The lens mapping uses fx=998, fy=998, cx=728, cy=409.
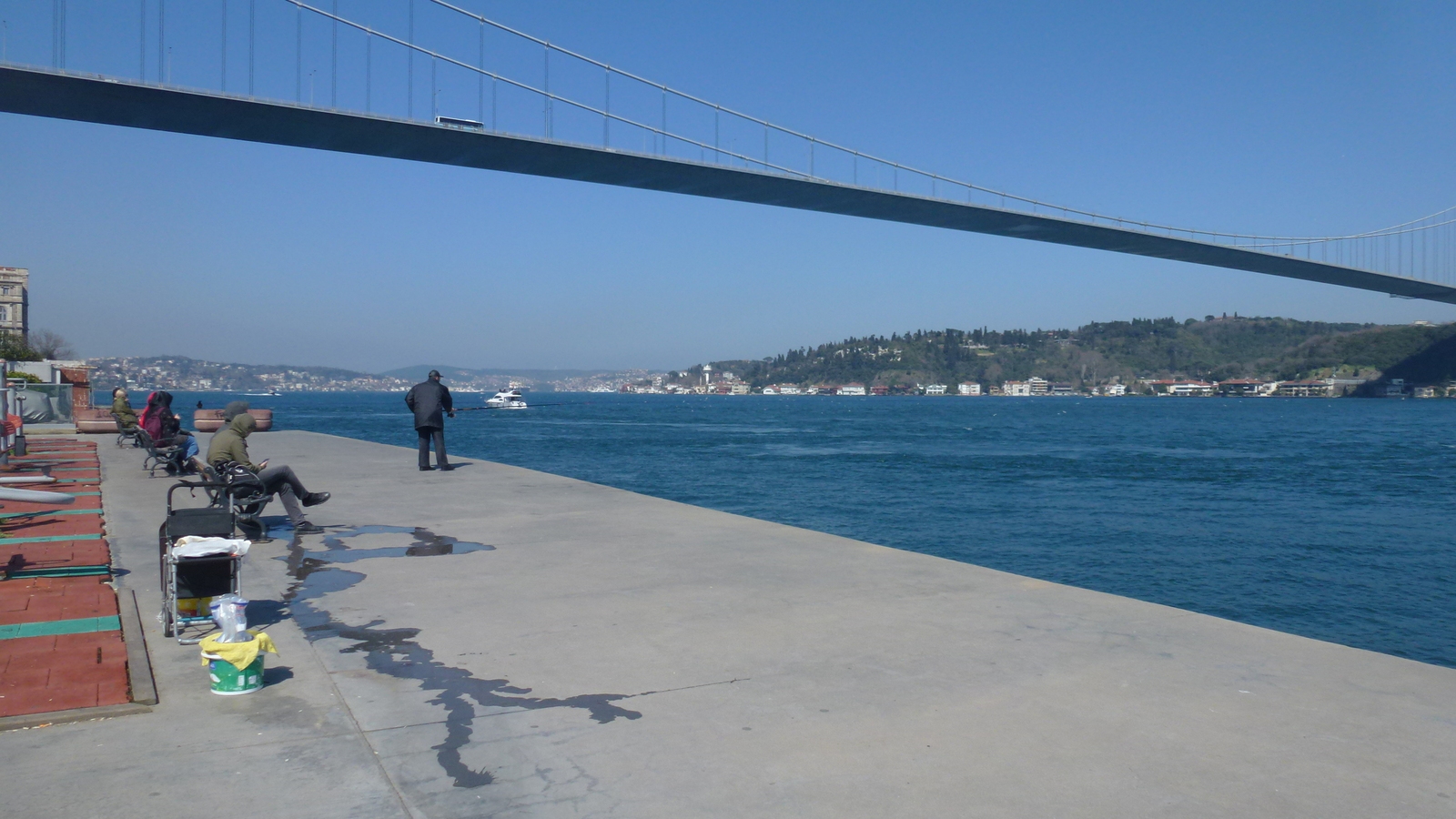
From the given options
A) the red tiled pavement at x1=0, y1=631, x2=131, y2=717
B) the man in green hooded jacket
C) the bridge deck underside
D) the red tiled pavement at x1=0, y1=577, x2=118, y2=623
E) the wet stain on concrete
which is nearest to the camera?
the wet stain on concrete

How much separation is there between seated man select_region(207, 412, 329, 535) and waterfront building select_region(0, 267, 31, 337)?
7704 centimetres

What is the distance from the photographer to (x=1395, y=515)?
19.8m

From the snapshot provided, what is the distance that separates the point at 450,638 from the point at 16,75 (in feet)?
70.2

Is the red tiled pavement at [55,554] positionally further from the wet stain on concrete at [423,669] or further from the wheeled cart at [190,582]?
the wheeled cart at [190,582]

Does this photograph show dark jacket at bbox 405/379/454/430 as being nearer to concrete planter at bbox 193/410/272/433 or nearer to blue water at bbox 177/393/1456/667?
blue water at bbox 177/393/1456/667

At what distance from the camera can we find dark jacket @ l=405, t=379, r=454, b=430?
11.9m

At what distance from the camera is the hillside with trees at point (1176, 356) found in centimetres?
11769

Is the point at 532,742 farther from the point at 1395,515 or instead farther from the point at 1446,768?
the point at 1395,515

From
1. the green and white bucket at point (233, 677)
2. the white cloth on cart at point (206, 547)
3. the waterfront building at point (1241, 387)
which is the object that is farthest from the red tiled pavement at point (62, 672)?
the waterfront building at point (1241, 387)

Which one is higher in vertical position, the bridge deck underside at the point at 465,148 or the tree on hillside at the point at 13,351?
the bridge deck underside at the point at 465,148

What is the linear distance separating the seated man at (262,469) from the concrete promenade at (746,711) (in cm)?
131

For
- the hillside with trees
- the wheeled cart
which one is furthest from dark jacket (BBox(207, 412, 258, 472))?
the hillside with trees

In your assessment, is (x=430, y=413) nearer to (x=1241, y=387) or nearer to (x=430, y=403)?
(x=430, y=403)

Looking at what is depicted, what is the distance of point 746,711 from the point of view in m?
3.48
